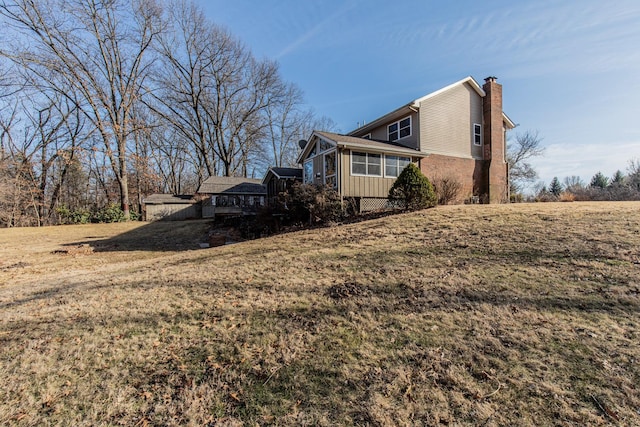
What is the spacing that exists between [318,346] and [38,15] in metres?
32.6

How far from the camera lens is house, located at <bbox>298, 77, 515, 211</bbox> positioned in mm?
13875

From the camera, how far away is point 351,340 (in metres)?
3.43

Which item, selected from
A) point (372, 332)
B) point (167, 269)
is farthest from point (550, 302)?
point (167, 269)

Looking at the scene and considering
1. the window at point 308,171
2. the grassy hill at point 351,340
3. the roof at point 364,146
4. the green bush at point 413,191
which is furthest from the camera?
the window at point 308,171

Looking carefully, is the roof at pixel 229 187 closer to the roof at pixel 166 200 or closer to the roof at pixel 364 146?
the roof at pixel 166 200

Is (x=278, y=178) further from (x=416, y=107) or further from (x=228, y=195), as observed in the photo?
(x=228, y=195)

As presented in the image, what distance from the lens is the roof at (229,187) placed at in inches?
1080

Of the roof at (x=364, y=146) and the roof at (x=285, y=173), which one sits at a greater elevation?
the roof at (x=364, y=146)

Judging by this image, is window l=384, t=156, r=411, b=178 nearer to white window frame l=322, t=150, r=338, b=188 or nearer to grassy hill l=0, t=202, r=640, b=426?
white window frame l=322, t=150, r=338, b=188

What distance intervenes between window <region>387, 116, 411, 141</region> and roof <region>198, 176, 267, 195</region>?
47.6 feet

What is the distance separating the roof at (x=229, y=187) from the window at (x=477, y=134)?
59.9ft

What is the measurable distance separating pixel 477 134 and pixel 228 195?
2143 centimetres

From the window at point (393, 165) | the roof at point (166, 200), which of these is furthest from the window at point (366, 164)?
the roof at point (166, 200)

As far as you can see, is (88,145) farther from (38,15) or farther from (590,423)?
(590,423)
